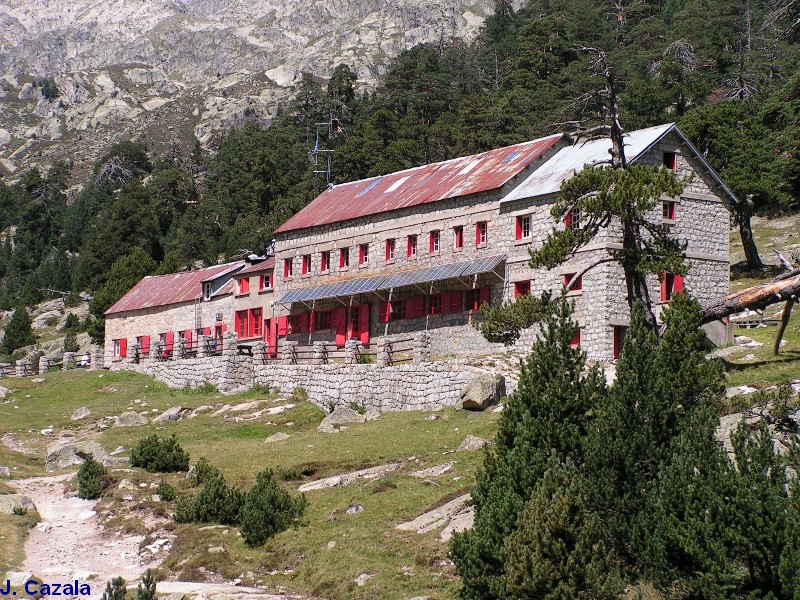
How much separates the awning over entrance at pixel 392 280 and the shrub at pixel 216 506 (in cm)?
2070

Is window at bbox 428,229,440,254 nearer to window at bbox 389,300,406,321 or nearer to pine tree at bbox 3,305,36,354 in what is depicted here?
window at bbox 389,300,406,321

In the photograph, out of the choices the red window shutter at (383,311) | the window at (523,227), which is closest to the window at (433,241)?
the red window shutter at (383,311)

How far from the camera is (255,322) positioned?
60.0 m

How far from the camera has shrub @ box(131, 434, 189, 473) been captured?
33500 millimetres

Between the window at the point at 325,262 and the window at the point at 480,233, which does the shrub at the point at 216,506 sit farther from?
the window at the point at 325,262

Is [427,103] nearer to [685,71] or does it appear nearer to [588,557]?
[685,71]

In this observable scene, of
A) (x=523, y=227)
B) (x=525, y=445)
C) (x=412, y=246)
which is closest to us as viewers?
(x=525, y=445)

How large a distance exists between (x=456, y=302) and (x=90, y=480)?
2130 cm

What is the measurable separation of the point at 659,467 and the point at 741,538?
273 cm

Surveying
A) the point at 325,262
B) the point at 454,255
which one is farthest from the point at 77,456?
the point at 325,262

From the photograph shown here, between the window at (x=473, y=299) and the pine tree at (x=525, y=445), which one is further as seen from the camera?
the window at (x=473, y=299)

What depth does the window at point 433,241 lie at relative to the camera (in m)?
50.2

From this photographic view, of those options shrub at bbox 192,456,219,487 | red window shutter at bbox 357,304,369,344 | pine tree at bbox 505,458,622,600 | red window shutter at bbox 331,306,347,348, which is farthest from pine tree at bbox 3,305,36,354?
pine tree at bbox 505,458,622,600

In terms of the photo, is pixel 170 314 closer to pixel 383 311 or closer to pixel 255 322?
pixel 255 322
